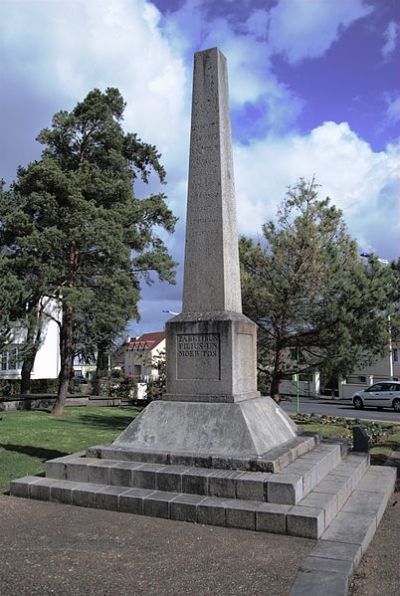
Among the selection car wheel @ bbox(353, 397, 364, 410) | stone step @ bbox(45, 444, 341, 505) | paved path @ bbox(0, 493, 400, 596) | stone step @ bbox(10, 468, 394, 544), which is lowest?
car wheel @ bbox(353, 397, 364, 410)

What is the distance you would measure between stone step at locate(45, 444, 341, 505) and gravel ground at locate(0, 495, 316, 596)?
0.44 m

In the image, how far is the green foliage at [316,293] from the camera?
47.4ft

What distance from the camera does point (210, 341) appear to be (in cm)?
673

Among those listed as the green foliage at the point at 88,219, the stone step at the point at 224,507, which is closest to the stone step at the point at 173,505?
the stone step at the point at 224,507

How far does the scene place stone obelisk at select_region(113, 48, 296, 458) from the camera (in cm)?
633

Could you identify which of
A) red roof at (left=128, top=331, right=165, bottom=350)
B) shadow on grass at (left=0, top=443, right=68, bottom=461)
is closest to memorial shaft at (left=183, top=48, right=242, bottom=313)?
shadow on grass at (left=0, top=443, right=68, bottom=461)

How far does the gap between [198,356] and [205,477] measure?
1.67 m

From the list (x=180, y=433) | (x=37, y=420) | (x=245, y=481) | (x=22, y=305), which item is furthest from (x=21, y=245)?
(x=245, y=481)

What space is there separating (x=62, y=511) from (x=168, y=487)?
44.2 inches

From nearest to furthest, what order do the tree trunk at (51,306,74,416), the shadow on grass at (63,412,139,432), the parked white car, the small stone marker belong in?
1. the small stone marker
2. the shadow on grass at (63,412,139,432)
3. the tree trunk at (51,306,74,416)
4. the parked white car

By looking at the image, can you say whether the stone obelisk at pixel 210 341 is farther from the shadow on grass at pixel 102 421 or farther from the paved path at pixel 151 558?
the shadow on grass at pixel 102 421

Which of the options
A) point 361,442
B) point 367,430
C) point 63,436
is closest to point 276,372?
point 367,430

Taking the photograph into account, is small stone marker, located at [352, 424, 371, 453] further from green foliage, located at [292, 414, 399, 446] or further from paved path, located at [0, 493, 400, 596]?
green foliage, located at [292, 414, 399, 446]

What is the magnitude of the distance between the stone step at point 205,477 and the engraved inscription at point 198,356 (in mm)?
1213
